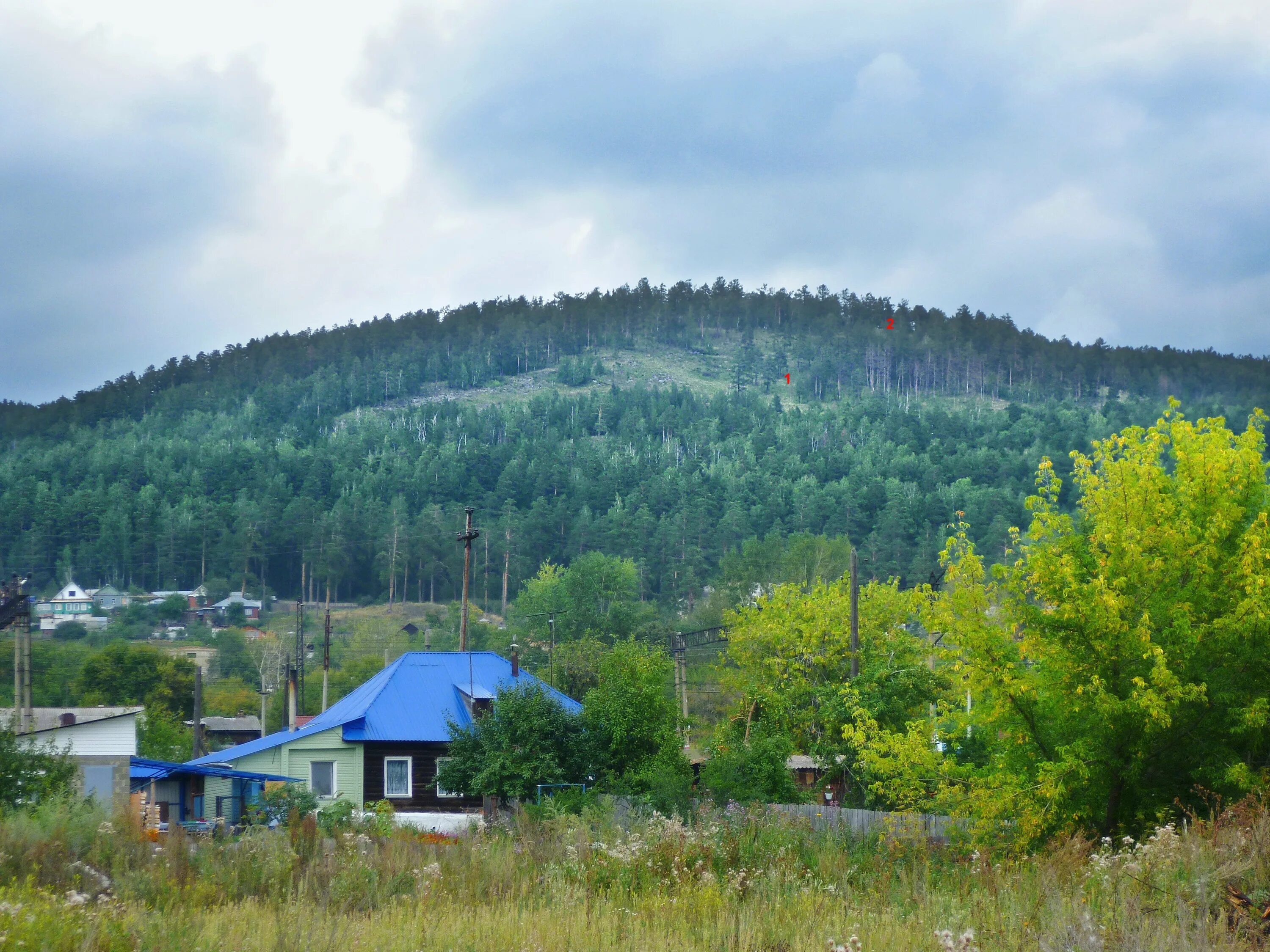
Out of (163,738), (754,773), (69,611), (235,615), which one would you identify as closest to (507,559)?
(235,615)

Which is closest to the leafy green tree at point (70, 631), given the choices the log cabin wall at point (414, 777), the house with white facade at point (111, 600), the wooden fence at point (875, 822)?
the house with white facade at point (111, 600)

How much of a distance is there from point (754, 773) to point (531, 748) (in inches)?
229

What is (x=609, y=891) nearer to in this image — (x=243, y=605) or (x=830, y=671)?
(x=830, y=671)

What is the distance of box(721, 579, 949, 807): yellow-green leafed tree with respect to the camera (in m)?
32.1

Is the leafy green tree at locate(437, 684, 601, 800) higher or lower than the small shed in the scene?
higher

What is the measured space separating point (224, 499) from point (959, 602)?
149 m

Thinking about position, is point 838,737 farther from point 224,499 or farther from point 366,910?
point 224,499

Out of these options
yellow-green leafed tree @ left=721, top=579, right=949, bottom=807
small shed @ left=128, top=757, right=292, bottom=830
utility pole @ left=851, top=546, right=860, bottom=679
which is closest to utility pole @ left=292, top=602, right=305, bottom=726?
small shed @ left=128, top=757, right=292, bottom=830

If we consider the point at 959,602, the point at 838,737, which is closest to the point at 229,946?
the point at 959,602

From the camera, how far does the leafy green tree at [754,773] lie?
24906 millimetres

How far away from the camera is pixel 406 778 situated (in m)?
36.0

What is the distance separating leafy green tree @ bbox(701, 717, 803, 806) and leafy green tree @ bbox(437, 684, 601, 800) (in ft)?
11.5

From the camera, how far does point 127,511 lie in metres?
146

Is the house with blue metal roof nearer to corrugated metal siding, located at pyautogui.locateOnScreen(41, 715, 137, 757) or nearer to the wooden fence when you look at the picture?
corrugated metal siding, located at pyautogui.locateOnScreen(41, 715, 137, 757)
